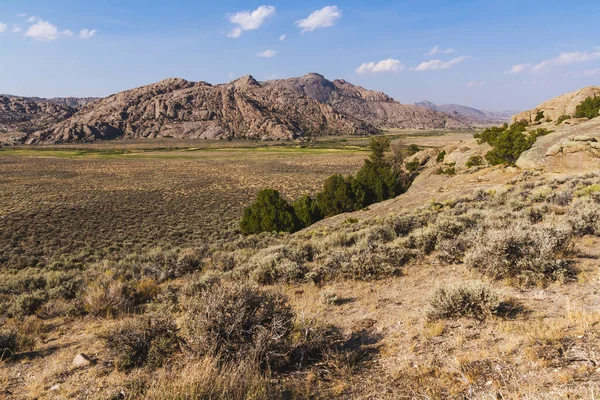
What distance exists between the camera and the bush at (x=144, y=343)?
4879 mm

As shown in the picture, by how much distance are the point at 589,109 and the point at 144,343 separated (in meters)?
48.7

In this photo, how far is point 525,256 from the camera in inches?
268

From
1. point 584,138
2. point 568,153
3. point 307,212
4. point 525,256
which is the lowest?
point 307,212

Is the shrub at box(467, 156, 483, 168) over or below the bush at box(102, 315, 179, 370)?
over

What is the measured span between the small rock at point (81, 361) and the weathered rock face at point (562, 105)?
5434cm

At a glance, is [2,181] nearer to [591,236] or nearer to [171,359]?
[171,359]

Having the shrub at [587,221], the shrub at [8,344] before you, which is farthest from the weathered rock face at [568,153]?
the shrub at [8,344]

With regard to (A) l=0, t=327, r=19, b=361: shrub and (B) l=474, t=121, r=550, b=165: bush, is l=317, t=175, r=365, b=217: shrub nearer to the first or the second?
(B) l=474, t=121, r=550, b=165: bush

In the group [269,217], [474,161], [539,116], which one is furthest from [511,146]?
[269,217]

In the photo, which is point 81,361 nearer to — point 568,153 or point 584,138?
point 568,153

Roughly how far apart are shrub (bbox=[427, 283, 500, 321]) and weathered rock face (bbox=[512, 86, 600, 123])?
49631mm

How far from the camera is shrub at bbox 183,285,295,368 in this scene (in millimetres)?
4551

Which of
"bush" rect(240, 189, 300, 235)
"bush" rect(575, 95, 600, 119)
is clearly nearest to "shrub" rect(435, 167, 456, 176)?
"bush" rect(575, 95, 600, 119)

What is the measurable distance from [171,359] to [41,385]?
6.06 feet
